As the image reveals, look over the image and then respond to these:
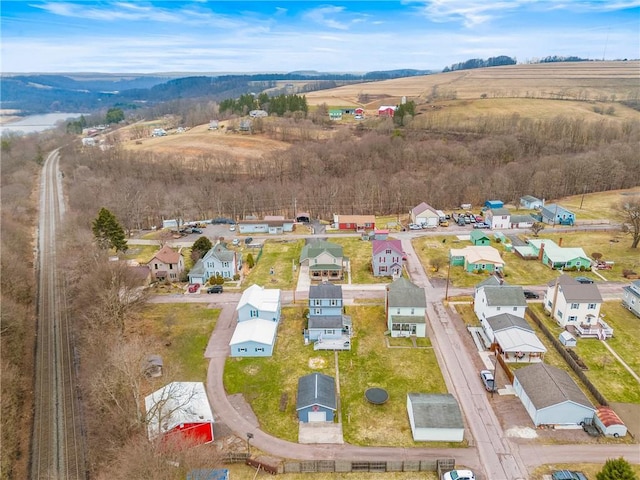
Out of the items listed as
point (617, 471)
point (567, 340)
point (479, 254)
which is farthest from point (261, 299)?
point (617, 471)

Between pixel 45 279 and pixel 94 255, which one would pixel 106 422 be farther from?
pixel 45 279

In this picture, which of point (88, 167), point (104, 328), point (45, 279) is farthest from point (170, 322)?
point (88, 167)

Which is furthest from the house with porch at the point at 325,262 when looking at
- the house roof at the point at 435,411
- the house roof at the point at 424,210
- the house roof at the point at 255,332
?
the house roof at the point at 435,411

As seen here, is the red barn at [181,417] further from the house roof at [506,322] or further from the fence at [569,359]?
the fence at [569,359]

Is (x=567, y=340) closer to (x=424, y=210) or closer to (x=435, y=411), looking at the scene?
(x=435, y=411)

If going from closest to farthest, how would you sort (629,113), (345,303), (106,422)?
(106,422), (345,303), (629,113)

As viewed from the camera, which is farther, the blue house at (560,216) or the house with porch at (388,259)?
the blue house at (560,216)
